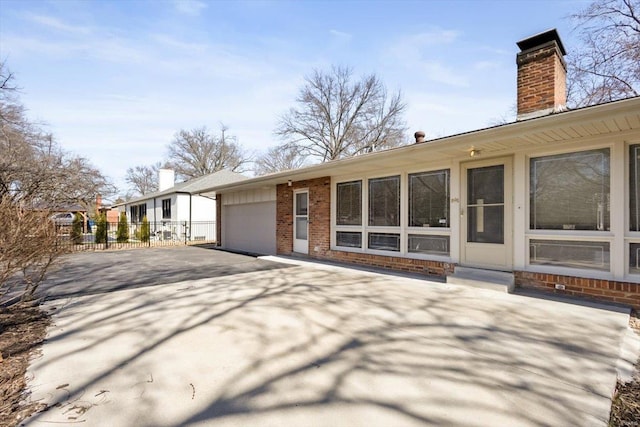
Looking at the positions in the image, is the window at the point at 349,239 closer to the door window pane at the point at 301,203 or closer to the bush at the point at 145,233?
the door window pane at the point at 301,203

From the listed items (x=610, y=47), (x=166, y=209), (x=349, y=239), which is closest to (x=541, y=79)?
(x=349, y=239)

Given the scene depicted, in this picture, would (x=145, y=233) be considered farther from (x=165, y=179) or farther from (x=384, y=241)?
(x=384, y=241)

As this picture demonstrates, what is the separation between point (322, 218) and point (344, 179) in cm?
135

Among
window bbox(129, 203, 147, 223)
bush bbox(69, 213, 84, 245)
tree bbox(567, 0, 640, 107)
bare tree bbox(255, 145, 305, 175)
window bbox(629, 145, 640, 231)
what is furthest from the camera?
bare tree bbox(255, 145, 305, 175)

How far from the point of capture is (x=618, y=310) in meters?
4.36

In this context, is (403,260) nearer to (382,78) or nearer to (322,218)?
(322,218)

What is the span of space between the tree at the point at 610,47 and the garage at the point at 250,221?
13537mm

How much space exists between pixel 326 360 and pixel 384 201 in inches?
213

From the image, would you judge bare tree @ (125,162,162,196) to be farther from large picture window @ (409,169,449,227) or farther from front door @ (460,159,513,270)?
front door @ (460,159,513,270)

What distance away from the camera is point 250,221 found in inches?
512

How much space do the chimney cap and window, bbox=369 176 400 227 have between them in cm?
362

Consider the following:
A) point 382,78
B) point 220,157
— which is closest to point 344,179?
point 382,78

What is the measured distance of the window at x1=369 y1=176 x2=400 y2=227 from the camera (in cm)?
757

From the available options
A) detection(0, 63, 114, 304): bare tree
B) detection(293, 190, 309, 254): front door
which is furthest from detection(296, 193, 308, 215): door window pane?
detection(0, 63, 114, 304): bare tree
